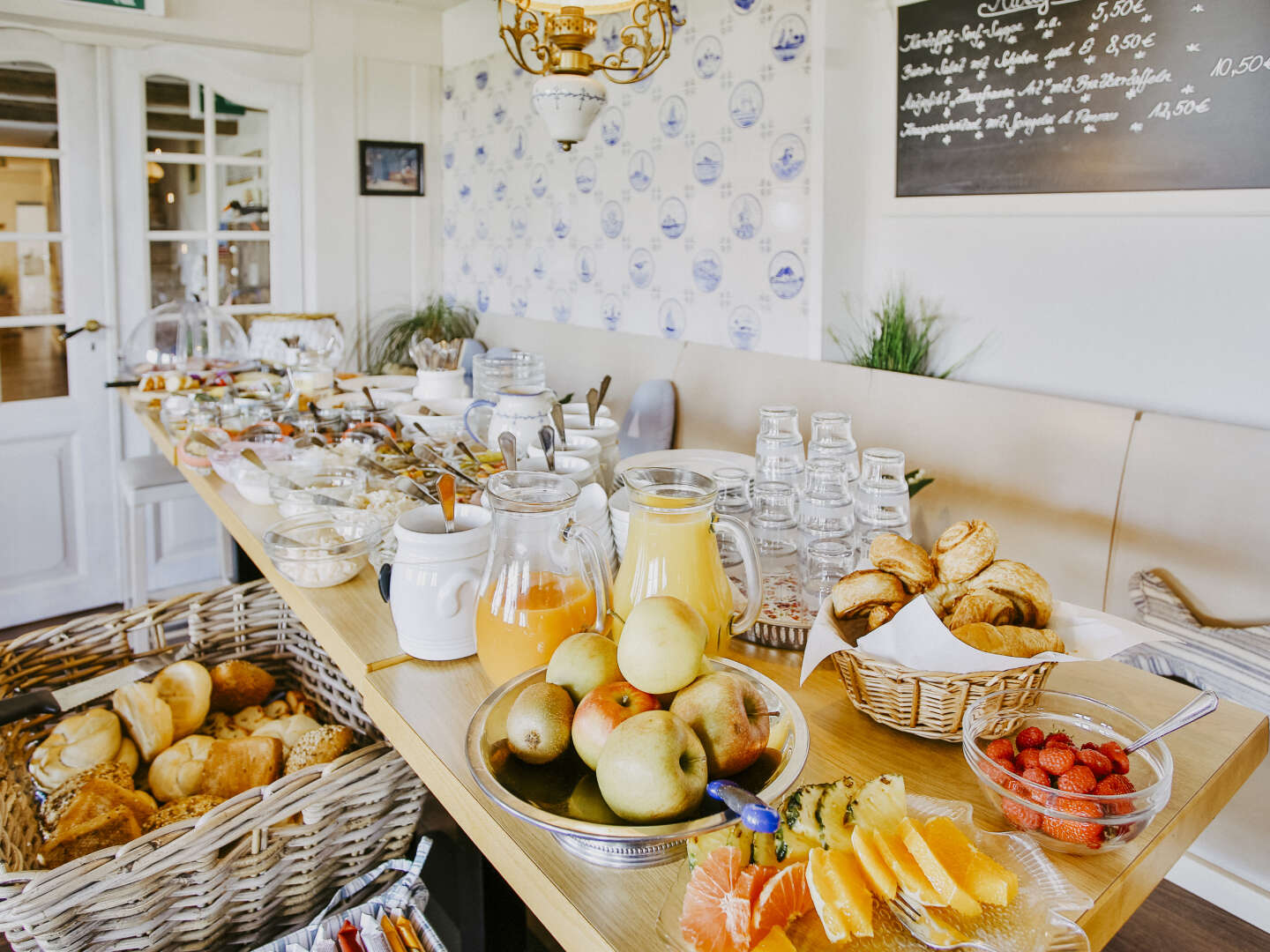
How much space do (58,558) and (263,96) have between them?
2240 millimetres

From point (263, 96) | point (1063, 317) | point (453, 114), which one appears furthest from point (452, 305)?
point (1063, 317)

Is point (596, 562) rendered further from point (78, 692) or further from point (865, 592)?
point (78, 692)

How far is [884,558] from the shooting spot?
3.76 ft

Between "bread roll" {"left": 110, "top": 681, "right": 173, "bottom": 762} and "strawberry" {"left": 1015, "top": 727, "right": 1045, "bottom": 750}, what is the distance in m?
1.33

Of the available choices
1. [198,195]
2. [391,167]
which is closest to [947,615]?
[198,195]

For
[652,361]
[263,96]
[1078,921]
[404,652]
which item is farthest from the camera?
[263,96]

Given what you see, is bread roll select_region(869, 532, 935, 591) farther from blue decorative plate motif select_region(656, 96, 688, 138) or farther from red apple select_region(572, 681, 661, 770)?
blue decorative plate motif select_region(656, 96, 688, 138)

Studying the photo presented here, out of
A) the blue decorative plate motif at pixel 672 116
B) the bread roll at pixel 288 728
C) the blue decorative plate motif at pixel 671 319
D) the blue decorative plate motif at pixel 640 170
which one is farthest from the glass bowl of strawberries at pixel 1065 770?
the blue decorative plate motif at pixel 640 170

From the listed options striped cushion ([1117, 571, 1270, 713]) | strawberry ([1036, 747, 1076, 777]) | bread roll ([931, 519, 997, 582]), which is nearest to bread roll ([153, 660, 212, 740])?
bread roll ([931, 519, 997, 582])

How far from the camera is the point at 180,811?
1394mm

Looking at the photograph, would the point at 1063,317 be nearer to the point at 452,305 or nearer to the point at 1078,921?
the point at 1078,921

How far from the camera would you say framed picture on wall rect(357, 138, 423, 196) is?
4727mm

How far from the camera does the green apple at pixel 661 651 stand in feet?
2.91

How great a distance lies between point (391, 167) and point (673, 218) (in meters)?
1.91
